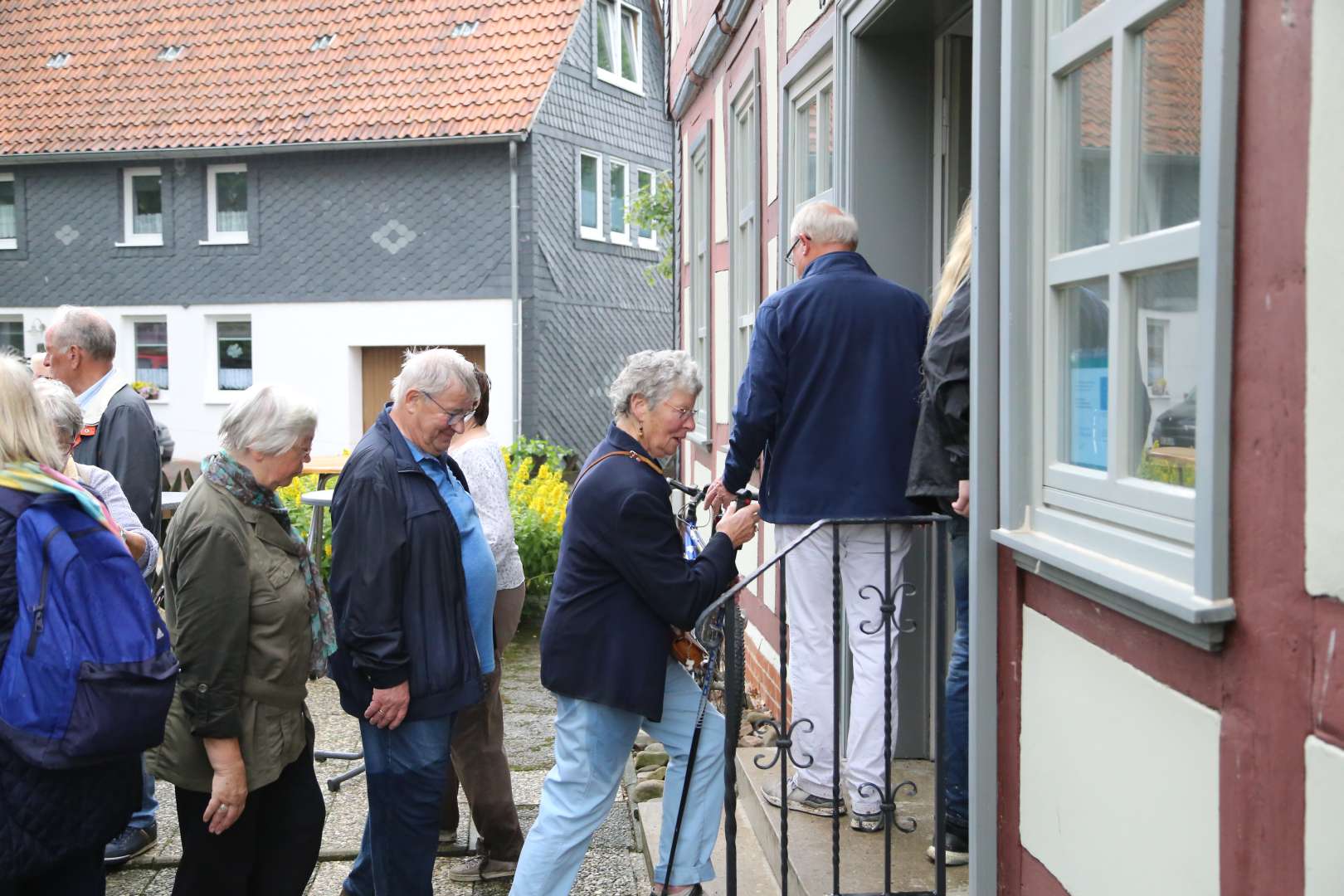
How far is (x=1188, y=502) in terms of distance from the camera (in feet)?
7.60

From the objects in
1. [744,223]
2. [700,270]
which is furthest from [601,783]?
[700,270]

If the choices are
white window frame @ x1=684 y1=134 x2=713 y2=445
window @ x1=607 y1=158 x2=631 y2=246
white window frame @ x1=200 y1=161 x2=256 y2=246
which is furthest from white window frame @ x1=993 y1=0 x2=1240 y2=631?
white window frame @ x1=200 y1=161 x2=256 y2=246

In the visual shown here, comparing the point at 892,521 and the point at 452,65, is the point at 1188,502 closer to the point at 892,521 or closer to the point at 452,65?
the point at 892,521

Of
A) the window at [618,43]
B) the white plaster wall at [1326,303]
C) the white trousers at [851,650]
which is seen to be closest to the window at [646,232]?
the window at [618,43]

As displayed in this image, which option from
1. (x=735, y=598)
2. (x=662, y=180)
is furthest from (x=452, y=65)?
(x=735, y=598)

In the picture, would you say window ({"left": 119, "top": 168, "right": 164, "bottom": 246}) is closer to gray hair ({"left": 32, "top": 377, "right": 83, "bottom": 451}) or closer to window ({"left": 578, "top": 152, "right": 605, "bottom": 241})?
window ({"left": 578, "top": 152, "right": 605, "bottom": 241})

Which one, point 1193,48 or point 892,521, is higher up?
point 1193,48

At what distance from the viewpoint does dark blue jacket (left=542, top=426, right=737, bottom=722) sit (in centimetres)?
371

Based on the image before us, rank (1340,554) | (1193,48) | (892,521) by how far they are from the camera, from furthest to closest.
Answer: (892,521) < (1193,48) < (1340,554)

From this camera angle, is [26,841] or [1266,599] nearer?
[1266,599]

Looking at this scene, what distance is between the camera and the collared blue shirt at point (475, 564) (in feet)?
13.3

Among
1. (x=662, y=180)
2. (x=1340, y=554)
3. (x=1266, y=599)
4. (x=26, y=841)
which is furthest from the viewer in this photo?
(x=662, y=180)

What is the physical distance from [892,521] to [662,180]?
15.9 meters

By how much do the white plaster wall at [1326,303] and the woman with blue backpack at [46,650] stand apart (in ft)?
7.71
